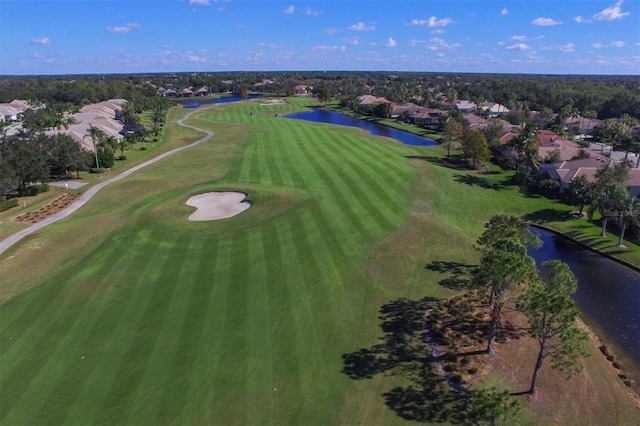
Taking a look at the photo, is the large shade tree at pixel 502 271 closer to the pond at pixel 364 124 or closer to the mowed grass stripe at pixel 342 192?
the mowed grass stripe at pixel 342 192

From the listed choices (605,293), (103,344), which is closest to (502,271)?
(605,293)

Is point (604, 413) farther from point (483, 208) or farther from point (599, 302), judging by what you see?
point (483, 208)

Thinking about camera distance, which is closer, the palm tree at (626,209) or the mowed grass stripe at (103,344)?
A: the mowed grass stripe at (103,344)

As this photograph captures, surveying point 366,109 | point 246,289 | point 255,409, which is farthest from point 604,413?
point 366,109

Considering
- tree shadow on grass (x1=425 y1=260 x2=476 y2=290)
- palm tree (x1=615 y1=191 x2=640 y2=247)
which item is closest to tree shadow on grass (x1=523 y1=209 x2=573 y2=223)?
palm tree (x1=615 y1=191 x2=640 y2=247)

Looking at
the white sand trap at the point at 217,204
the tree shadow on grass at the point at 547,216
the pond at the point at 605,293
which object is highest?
the white sand trap at the point at 217,204

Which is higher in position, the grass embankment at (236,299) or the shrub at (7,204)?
the shrub at (7,204)

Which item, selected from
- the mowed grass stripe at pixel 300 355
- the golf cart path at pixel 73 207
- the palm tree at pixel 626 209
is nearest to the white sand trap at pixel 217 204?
the golf cart path at pixel 73 207
